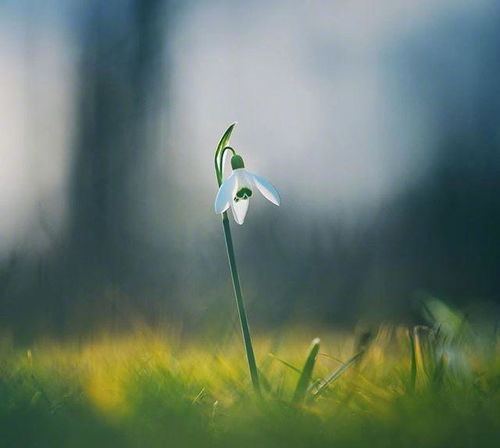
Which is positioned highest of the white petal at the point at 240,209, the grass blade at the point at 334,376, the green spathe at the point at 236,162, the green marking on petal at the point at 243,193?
the green spathe at the point at 236,162

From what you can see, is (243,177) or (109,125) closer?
(243,177)

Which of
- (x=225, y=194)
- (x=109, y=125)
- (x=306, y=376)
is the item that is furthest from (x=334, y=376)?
(x=109, y=125)

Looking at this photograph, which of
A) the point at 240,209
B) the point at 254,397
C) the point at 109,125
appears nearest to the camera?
the point at 254,397

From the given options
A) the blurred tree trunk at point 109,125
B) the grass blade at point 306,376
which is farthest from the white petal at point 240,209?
the blurred tree trunk at point 109,125

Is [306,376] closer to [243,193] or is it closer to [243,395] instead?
[243,395]

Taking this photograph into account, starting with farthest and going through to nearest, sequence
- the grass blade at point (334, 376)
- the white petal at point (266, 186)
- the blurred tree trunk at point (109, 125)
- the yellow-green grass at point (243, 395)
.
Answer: the blurred tree trunk at point (109, 125) < the white petal at point (266, 186) < the grass blade at point (334, 376) < the yellow-green grass at point (243, 395)

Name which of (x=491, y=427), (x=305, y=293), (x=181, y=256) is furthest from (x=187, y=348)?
(x=305, y=293)

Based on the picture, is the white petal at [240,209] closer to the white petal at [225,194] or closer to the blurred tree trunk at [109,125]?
the white petal at [225,194]
